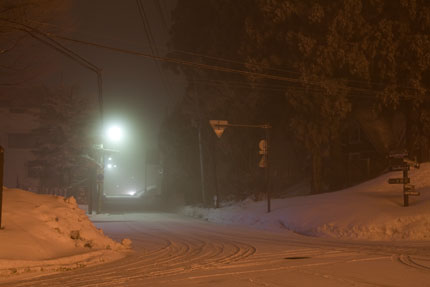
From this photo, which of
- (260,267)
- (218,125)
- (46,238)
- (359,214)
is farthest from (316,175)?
(46,238)

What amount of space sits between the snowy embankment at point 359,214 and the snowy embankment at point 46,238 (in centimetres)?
918

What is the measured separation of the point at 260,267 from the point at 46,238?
561 centimetres

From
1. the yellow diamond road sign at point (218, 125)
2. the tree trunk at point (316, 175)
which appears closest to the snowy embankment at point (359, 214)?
the tree trunk at point (316, 175)

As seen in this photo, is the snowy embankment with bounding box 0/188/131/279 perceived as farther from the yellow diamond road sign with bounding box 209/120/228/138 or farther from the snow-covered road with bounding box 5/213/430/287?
the yellow diamond road sign with bounding box 209/120/228/138

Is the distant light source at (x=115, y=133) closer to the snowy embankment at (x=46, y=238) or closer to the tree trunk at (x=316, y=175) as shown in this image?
the tree trunk at (x=316, y=175)

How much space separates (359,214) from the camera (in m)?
20.5

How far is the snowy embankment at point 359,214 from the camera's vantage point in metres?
18.3

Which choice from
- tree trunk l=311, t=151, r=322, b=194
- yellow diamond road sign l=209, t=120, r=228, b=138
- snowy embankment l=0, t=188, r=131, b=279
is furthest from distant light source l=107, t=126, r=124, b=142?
snowy embankment l=0, t=188, r=131, b=279

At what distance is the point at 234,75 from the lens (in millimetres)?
35938

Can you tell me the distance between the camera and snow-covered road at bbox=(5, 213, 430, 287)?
9000 mm

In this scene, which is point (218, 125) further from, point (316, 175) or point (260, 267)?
point (260, 267)

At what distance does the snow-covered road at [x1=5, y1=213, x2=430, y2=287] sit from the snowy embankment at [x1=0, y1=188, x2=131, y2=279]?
0.68 m

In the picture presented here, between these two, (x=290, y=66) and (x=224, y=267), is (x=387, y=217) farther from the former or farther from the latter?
(x=290, y=66)

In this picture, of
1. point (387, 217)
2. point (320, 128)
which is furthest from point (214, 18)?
point (387, 217)
